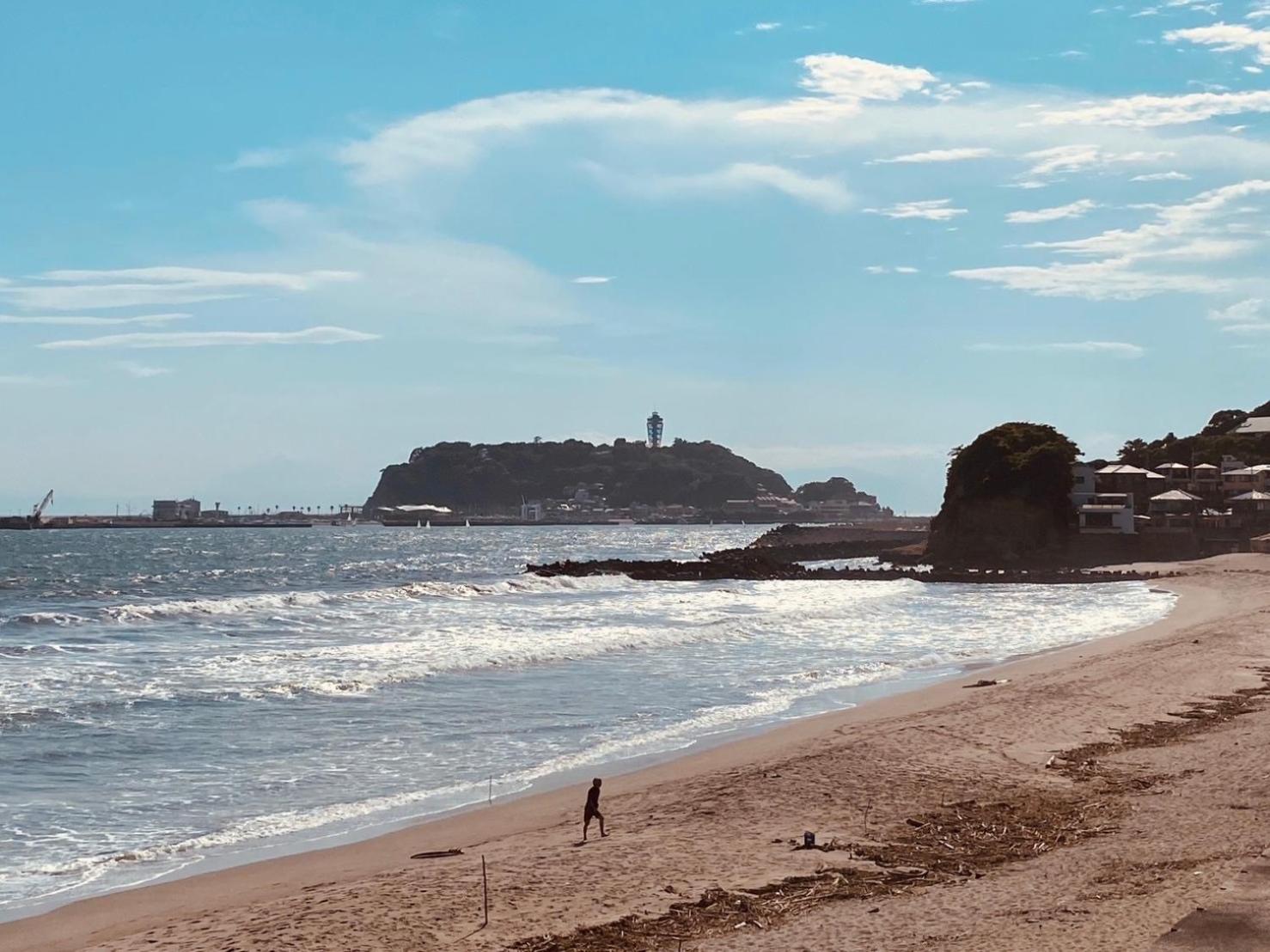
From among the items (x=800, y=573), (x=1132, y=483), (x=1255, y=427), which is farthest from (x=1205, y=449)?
(x=800, y=573)

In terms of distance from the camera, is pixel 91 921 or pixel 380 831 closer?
pixel 91 921

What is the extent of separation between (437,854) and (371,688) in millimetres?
12606

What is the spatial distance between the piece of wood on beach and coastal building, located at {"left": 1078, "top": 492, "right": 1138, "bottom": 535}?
2794 inches

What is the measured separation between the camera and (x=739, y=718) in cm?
2158

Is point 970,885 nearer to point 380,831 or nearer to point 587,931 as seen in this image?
point 587,931

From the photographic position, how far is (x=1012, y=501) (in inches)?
3046

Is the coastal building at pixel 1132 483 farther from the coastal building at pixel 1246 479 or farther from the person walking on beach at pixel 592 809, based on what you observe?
the person walking on beach at pixel 592 809

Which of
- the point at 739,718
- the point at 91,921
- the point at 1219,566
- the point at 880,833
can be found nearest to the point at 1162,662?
the point at 739,718

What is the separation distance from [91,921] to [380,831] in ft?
11.8

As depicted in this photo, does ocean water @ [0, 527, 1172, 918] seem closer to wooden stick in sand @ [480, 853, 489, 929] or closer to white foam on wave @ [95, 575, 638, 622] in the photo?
white foam on wave @ [95, 575, 638, 622]

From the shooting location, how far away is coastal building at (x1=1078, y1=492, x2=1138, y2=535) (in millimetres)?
77500

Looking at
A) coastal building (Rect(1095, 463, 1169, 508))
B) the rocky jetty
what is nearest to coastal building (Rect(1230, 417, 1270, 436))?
coastal building (Rect(1095, 463, 1169, 508))

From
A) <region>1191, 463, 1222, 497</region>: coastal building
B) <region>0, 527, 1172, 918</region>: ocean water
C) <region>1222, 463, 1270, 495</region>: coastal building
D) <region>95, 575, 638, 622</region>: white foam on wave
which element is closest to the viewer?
<region>0, 527, 1172, 918</region>: ocean water

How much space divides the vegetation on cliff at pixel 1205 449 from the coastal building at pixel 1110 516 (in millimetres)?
25395
